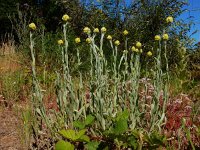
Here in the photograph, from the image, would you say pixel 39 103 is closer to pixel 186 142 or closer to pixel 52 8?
pixel 186 142

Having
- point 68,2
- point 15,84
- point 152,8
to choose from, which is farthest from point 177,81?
point 68,2

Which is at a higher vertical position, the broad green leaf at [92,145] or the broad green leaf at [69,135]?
the broad green leaf at [69,135]

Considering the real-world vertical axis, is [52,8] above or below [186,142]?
above

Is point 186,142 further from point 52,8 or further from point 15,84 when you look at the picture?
point 52,8

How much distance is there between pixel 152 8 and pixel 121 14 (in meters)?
0.88

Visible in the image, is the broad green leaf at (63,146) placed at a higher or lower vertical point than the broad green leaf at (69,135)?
lower

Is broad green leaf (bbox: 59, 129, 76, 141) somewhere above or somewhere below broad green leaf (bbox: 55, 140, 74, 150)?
above

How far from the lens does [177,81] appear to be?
16.8ft

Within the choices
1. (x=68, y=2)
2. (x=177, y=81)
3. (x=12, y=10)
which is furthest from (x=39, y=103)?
(x=12, y=10)

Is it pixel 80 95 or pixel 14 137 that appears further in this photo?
pixel 14 137

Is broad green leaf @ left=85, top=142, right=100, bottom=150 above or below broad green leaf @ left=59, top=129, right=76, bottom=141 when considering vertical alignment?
below

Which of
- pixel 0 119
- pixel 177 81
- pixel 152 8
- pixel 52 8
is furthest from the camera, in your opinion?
pixel 52 8

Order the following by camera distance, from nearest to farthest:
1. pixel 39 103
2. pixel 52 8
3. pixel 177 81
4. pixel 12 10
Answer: pixel 39 103, pixel 177 81, pixel 12 10, pixel 52 8

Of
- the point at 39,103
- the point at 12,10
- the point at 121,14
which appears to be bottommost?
the point at 39,103
